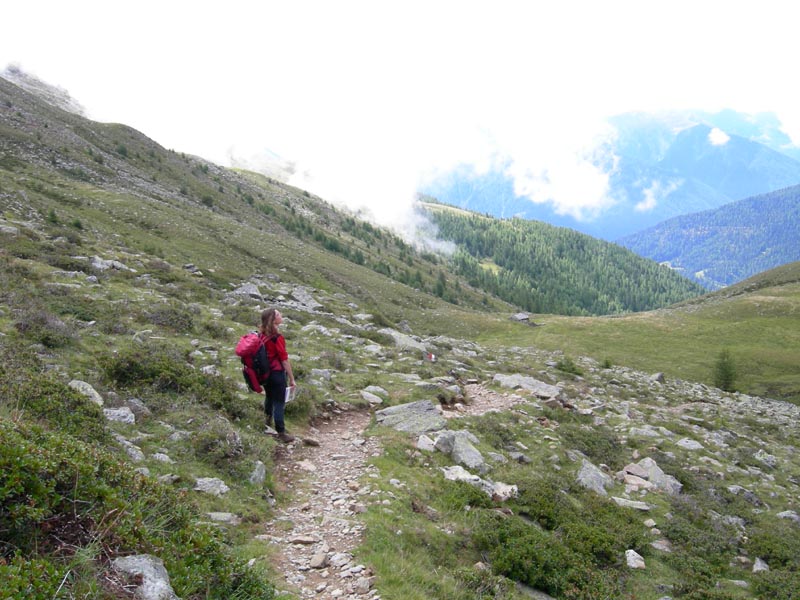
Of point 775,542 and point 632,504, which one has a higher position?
point 775,542

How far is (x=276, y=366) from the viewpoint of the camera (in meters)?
12.0

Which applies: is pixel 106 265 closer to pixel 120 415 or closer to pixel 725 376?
pixel 120 415

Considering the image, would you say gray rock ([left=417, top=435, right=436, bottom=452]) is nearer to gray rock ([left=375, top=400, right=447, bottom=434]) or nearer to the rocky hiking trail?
gray rock ([left=375, top=400, right=447, bottom=434])

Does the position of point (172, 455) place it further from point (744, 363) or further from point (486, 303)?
point (486, 303)

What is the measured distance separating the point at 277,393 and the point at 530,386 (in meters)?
15.4

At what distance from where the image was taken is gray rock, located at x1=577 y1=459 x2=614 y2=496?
45.6 feet

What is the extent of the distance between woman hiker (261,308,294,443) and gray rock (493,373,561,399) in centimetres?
1394

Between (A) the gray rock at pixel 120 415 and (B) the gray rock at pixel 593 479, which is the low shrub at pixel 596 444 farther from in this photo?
(A) the gray rock at pixel 120 415

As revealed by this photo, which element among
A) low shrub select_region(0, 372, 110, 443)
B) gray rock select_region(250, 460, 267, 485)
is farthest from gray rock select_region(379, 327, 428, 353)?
low shrub select_region(0, 372, 110, 443)

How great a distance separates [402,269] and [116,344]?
118 meters

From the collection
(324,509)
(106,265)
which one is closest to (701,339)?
(324,509)

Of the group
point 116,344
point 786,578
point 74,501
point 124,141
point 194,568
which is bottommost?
point 116,344

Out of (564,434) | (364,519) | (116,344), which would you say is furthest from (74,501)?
(564,434)

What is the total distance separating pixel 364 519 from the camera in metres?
8.82
